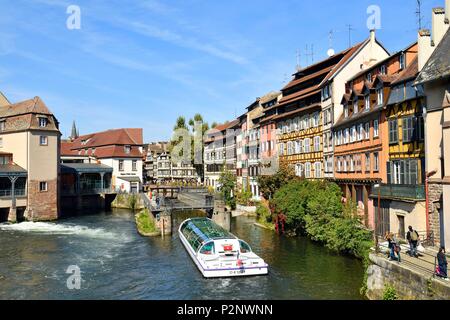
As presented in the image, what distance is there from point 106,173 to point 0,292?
172 feet

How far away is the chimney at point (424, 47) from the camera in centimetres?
2716

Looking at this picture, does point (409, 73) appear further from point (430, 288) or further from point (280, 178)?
point (280, 178)

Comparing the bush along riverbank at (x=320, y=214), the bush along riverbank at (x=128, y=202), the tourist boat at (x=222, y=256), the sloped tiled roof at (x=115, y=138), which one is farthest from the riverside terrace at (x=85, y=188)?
the tourist boat at (x=222, y=256)

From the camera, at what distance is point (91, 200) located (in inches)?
2763

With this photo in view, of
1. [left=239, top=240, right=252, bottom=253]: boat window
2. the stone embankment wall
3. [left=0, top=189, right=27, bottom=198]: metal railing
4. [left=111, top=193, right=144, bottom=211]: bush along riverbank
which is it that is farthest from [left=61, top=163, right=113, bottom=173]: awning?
the stone embankment wall

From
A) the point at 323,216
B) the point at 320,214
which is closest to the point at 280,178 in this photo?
the point at 320,214

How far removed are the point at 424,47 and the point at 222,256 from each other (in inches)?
716

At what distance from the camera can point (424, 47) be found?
27.4 m

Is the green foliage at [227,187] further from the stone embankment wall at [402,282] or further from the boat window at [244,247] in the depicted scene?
the stone embankment wall at [402,282]

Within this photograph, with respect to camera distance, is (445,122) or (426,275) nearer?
(426,275)

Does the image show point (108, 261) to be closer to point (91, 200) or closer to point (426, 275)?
point (426, 275)

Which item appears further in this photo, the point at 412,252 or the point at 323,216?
the point at 323,216

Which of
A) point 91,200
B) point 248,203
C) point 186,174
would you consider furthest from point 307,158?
point 186,174
